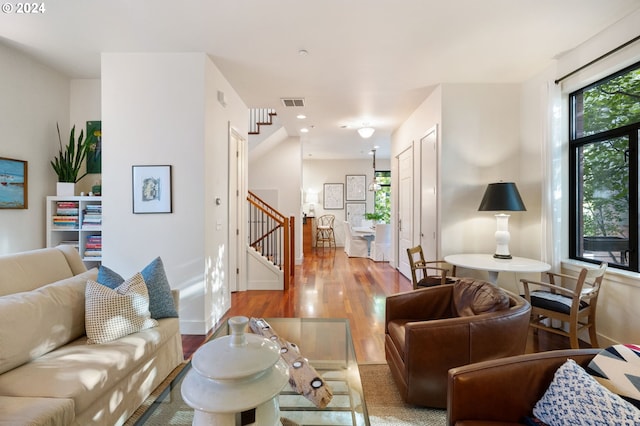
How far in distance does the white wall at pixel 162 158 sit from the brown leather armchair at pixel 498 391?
266cm

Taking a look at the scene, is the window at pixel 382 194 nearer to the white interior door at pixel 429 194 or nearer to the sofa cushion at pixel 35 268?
the white interior door at pixel 429 194

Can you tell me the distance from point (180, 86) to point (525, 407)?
145 inches

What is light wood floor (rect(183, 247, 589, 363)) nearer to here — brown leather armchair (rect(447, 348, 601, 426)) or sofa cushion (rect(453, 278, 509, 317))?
sofa cushion (rect(453, 278, 509, 317))

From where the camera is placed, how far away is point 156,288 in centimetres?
226

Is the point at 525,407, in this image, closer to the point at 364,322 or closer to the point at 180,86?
the point at 364,322

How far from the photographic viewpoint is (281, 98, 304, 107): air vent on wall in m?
4.52

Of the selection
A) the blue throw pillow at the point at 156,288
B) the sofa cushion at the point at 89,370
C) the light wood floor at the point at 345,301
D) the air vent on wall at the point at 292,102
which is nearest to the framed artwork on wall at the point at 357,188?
the light wood floor at the point at 345,301

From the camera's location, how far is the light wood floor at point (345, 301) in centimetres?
298

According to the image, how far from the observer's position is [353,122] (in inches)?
228

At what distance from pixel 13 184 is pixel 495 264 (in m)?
5.18

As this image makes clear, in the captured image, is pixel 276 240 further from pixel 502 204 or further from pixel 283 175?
pixel 502 204

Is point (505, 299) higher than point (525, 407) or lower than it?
higher

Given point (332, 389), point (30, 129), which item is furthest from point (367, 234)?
point (30, 129)

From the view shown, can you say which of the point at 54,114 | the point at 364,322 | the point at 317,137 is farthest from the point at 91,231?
the point at 317,137
